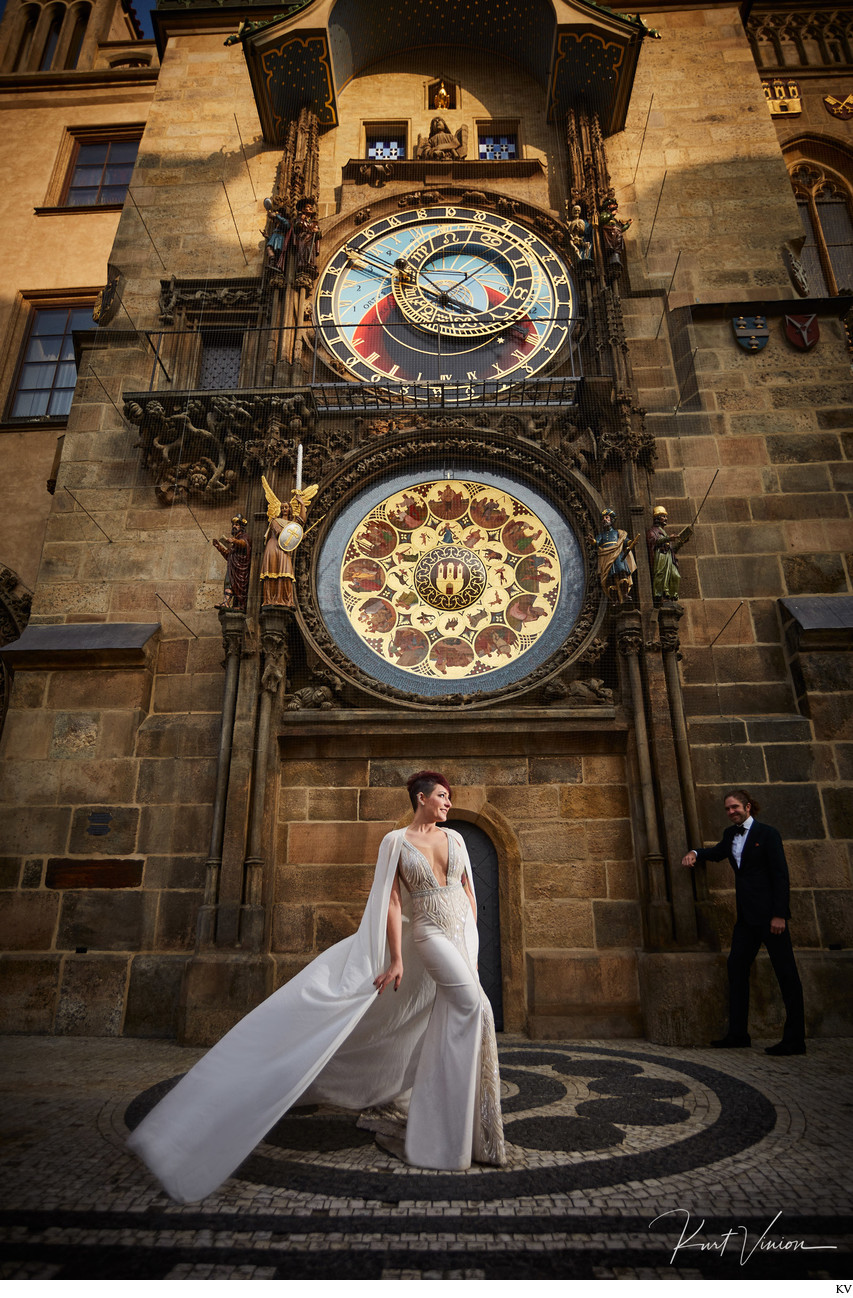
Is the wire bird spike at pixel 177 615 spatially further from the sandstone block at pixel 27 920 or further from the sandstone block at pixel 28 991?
the sandstone block at pixel 28 991

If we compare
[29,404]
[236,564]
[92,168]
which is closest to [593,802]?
[236,564]

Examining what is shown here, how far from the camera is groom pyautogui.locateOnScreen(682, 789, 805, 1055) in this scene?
5324 millimetres

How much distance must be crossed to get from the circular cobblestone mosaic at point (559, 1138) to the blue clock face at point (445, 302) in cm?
736

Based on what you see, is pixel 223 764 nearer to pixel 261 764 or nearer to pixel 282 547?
pixel 261 764

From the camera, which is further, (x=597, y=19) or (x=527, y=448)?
(x=597, y=19)

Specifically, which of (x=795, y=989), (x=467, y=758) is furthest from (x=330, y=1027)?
(x=467, y=758)

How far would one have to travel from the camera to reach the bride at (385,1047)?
110 inches

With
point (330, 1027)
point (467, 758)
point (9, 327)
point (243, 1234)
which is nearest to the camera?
point (243, 1234)

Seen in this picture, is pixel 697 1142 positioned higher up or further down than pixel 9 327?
further down

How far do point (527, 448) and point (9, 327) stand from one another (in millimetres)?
10276

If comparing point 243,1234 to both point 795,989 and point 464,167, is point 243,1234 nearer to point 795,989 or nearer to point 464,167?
point 795,989

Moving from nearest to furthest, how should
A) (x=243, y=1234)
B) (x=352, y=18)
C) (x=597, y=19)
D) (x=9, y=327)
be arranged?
(x=243, y=1234) → (x=597, y=19) → (x=352, y=18) → (x=9, y=327)

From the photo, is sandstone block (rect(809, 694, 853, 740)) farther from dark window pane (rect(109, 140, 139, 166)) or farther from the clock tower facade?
dark window pane (rect(109, 140, 139, 166))

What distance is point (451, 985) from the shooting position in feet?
10.5
